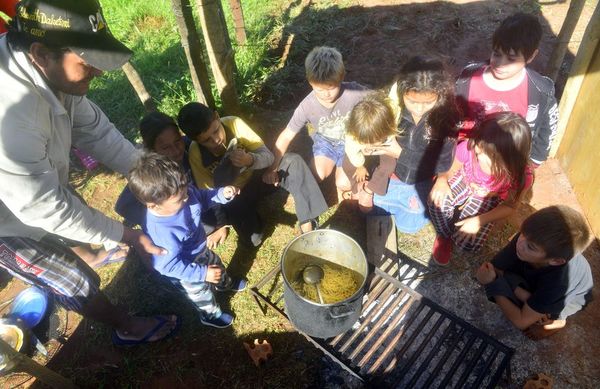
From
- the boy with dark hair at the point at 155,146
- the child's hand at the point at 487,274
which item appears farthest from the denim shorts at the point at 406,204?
the boy with dark hair at the point at 155,146

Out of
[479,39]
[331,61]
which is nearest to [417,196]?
[331,61]

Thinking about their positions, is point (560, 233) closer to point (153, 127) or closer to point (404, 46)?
point (153, 127)

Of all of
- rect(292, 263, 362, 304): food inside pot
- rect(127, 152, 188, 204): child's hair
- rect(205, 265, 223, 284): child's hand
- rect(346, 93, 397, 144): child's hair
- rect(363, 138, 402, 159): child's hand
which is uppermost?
rect(127, 152, 188, 204): child's hair

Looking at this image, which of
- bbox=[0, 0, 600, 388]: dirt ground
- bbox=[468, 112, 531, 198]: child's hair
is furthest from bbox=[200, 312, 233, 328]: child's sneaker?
bbox=[468, 112, 531, 198]: child's hair

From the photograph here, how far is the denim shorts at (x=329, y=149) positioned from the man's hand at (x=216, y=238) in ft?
3.76

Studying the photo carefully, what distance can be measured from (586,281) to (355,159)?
5.62ft

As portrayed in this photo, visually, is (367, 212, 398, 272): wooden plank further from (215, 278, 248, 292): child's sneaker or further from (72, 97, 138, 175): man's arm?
(72, 97, 138, 175): man's arm

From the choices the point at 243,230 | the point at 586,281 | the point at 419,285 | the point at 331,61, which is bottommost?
the point at 419,285

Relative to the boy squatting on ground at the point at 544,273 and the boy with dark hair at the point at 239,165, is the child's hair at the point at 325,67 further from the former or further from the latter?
the boy squatting on ground at the point at 544,273

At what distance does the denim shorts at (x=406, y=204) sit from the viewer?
3.32 meters

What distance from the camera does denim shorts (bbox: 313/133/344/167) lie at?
353 cm

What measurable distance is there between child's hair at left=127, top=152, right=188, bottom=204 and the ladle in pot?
3.04ft

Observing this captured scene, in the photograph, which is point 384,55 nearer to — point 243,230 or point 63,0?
point 243,230

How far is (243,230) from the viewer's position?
3400 millimetres
